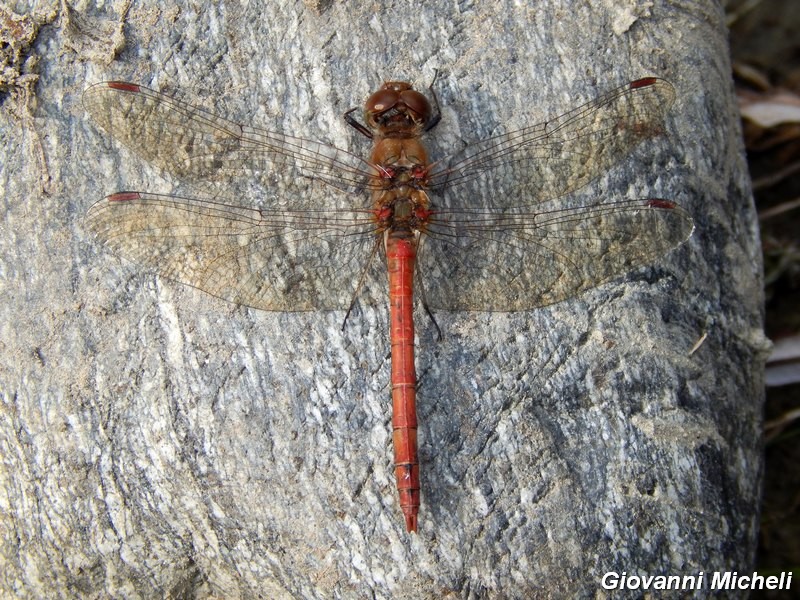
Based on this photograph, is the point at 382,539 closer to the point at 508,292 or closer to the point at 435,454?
the point at 435,454

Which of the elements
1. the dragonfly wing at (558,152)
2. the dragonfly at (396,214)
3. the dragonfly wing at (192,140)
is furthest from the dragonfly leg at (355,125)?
the dragonfly wing at (558,152)

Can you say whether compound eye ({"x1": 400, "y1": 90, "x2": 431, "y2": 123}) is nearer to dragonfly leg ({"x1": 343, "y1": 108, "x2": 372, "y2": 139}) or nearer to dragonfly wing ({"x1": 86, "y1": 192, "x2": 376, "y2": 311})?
dragonfly leg ({"x1": 343, "y1": 108, "x2": 372, "y2": 139})

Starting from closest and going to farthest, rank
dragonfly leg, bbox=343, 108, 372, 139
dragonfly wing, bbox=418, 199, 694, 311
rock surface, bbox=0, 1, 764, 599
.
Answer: rock surface, bbox=0, 1, 764, 599, dragonfly wing, bbox=418, 199, 694, 311, dragonfly leg, bbox=343, 108, 372, 139

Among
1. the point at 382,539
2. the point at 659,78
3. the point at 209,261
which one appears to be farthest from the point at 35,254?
the point at 659,78

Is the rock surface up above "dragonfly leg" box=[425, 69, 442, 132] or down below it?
below

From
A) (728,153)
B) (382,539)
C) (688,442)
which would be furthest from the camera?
(728,153)

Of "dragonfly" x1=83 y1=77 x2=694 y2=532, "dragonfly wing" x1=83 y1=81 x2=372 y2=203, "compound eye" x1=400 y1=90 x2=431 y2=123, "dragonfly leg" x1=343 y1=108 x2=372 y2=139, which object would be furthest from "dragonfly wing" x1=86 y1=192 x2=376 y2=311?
"compound eye" x1=400 y1=90 x2=431 y2=123

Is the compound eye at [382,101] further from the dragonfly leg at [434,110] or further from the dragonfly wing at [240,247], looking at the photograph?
the dragonfly wing at [240,247]
